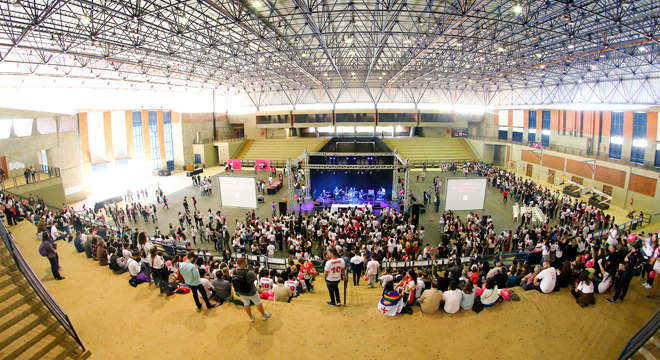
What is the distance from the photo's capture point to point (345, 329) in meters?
4.73

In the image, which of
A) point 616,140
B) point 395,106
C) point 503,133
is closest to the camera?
point 616,140

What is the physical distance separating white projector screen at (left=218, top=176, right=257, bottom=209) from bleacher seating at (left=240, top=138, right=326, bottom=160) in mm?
22885

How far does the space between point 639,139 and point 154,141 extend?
45.9 m

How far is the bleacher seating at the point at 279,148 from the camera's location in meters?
39.7

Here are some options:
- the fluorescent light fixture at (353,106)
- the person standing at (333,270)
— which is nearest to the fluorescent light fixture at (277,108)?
the fluorescent light fixture at (353,106)

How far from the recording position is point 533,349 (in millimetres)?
4371

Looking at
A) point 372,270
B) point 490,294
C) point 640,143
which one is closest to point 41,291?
point 372,270

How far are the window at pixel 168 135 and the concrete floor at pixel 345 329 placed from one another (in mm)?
34352

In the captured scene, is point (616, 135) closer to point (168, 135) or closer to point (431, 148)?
point (431, 148)

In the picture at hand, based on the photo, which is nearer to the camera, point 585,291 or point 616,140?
point 585,291

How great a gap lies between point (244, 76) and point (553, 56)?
28191 millimetres

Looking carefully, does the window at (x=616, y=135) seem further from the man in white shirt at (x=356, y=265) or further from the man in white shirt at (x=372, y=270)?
the man in white shirt at (x=356, y=265)

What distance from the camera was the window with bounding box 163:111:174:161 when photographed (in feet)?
118

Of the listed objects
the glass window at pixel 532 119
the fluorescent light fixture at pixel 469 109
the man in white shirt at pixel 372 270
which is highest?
the fluorescent light fixture at pixel 469 109
